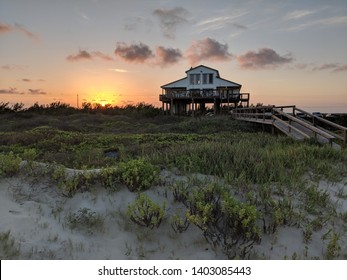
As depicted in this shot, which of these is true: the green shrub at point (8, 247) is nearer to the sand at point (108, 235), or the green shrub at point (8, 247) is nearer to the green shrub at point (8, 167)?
the sand at point (108, 235)

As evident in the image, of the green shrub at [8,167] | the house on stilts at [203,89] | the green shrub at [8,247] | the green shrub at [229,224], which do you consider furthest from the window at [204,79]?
the green shrub at [8,247]

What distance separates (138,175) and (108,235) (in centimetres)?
144

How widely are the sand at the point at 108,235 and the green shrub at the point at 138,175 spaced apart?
0.19 metres

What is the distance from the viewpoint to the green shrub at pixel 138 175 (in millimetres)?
5625

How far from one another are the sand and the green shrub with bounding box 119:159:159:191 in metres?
0.19

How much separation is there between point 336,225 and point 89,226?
383 centimetres

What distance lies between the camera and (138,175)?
583 cm

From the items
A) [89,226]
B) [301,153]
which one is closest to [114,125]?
[301,153]

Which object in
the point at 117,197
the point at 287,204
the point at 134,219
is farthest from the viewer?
the point at 117,197

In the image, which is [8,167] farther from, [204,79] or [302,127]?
[204,79]

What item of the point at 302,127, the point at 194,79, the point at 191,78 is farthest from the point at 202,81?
the point at 302,127

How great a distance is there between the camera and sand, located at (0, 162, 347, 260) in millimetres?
4242
